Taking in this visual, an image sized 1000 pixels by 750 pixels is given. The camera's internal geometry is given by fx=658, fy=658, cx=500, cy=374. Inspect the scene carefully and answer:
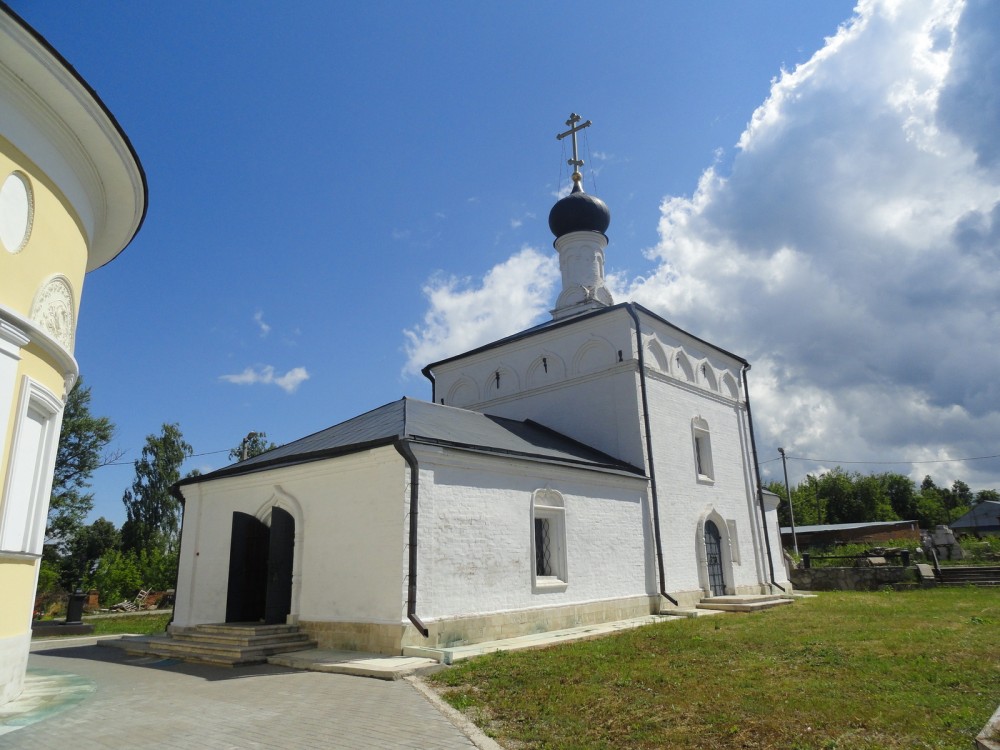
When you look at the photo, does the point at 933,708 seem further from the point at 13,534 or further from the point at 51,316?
the point at 51,316

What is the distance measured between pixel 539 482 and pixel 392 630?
12.4 feet

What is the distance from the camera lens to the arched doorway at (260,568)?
10.8m

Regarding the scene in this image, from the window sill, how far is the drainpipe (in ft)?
8.64

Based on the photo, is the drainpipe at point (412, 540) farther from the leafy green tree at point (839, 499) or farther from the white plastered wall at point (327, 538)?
the leafy green tree at point (839, 499)

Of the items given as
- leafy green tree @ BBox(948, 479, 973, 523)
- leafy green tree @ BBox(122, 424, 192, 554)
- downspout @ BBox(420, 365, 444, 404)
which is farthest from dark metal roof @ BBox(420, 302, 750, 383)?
leafy green tree @ BBox(948, 479, 973, 523)

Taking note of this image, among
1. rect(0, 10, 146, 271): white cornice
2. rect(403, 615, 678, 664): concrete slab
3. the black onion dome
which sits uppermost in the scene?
the black onion dome

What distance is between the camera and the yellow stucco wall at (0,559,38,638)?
5750mm

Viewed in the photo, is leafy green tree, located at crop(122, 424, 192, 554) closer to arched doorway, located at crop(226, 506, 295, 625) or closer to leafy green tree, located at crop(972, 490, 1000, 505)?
arched doorway, located at crop(226, 506, 295, 625)

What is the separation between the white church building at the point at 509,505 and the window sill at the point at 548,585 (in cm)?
5

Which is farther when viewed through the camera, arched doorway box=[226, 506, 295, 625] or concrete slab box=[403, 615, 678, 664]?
arched doorway box=[226, 506, 295, 625]

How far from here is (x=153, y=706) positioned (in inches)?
258

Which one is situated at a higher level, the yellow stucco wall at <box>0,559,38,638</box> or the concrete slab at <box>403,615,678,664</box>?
the yellow stucco wall at <box>0,559,38,638</box>

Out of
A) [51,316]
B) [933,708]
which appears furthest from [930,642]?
[51,316]

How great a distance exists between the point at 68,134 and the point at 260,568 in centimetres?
802
